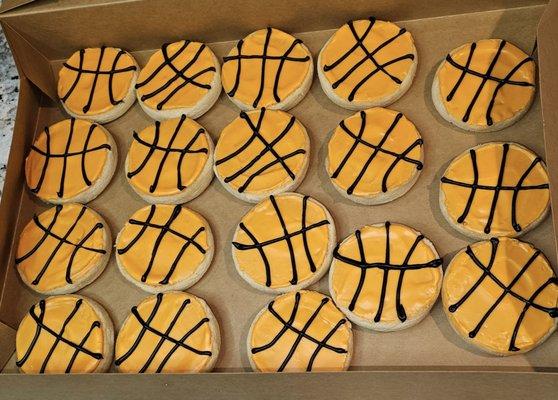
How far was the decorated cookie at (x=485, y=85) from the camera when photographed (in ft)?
6.49

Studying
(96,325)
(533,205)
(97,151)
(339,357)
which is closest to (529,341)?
(533,205)

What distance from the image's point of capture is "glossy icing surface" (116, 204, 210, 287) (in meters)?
2.06

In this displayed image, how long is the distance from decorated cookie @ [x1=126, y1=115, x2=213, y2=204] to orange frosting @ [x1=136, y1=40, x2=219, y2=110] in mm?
101

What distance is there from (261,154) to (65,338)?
1.04 metres

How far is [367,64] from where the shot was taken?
7.11 ft

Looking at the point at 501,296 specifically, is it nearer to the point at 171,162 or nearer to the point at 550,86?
the point at 550,86

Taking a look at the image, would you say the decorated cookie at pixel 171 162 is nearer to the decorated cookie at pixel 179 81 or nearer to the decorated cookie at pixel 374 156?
the decorated cookie at pixel 179 81

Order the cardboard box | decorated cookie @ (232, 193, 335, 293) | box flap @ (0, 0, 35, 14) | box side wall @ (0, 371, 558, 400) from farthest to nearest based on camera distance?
box flap @ (0, 0, 35, 14), decorated cookie @ (232, 193, 335, 293), the cardboard box, box side wall @ (0, 371, 558, 400)

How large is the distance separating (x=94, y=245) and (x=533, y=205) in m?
1.67

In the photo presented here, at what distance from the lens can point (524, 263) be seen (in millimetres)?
1778

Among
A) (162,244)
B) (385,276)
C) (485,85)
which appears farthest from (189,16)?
(385,276)

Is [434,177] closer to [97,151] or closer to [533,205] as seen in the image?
[533,205]

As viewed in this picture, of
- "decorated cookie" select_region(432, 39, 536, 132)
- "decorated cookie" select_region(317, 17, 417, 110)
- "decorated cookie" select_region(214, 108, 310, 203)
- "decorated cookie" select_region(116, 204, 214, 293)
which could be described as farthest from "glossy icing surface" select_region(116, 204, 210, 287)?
"decorated cookie" select_region(432, 39, 536, 132)

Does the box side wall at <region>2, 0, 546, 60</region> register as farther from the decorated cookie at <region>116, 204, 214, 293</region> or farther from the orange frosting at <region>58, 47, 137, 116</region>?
the decorated cookie at <region>116, 204, 214, 293</region>
